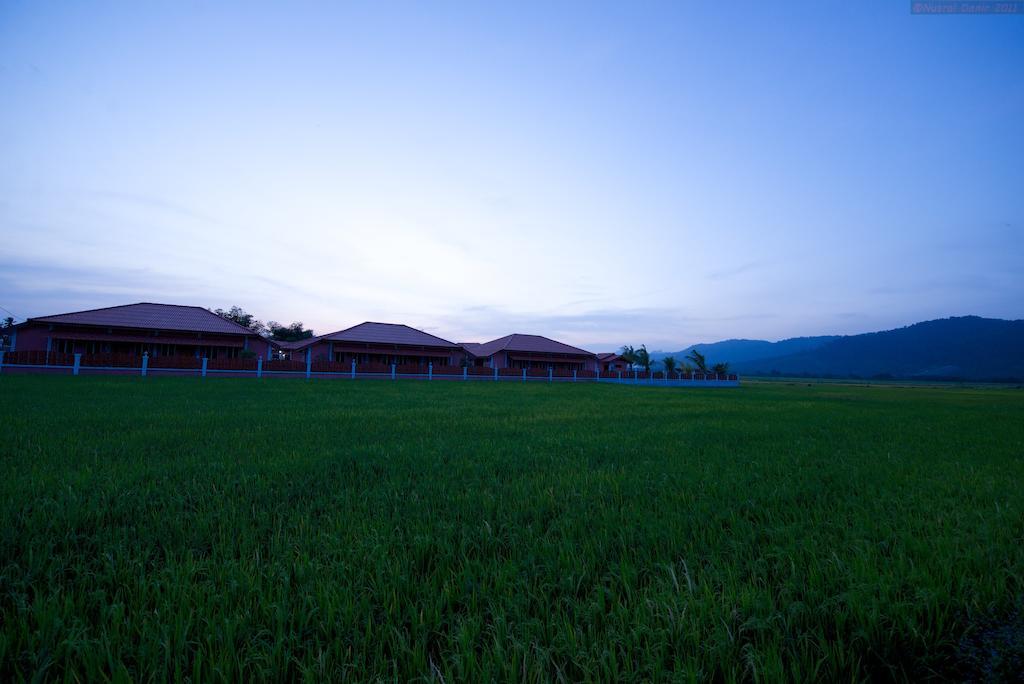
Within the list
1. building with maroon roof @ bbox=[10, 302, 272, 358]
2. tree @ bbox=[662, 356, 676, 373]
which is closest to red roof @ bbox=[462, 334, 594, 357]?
tree @ bbox=[662, 356, 676, 373]

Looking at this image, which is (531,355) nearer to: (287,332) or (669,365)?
(669,365)

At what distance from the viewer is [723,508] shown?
3.54 metres

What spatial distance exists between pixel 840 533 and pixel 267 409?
11.1m

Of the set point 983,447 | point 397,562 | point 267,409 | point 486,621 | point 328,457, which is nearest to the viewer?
point 486,621

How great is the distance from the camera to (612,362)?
51750 mm

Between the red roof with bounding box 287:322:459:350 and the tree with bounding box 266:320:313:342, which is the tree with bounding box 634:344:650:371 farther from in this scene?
the tree with bounding box 266:320:313:342

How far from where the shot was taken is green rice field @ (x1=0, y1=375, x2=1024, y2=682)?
1.68m

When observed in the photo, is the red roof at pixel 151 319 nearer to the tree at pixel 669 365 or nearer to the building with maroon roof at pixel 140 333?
the building with maroon roof at pixel 140 333

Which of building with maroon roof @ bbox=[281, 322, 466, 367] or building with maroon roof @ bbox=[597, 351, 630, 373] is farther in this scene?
building with maroon roof @ bbox=[597, 351, 630, 373]

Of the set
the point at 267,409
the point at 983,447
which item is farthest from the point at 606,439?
the point at 267,409

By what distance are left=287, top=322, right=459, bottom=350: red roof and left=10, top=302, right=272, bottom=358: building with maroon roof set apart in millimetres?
5607

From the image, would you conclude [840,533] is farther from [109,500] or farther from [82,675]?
[109,500]

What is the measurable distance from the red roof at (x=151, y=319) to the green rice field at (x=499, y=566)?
2988 centimetres

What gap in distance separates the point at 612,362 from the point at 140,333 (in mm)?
44406
